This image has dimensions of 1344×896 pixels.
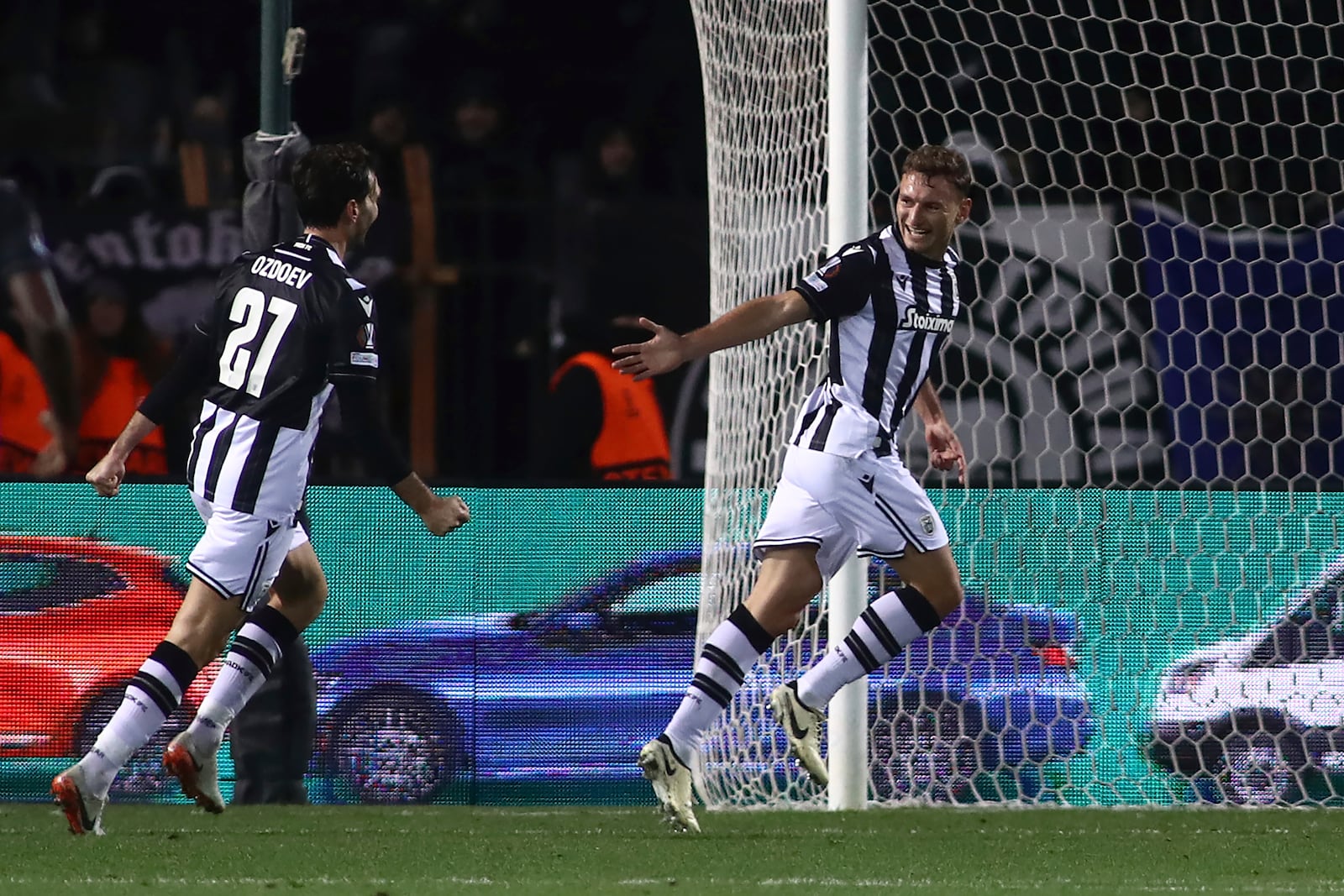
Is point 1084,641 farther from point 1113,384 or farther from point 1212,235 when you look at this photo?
point 1212,235

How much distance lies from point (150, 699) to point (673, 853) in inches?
53.3

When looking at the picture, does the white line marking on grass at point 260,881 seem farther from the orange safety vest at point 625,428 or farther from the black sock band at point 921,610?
the orange safety vest at point 625,428

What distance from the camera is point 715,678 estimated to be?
538cm

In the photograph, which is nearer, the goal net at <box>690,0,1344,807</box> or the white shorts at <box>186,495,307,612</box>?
the white shorts at <box>186,495,307,612</box>

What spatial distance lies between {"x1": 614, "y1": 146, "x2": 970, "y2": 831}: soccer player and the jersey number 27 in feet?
4.14

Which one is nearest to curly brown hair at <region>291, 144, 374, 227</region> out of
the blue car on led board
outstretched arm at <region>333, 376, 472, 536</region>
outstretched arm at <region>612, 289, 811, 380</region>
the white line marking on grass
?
outstretched arm at <region>333, 376, 472, 536</region>

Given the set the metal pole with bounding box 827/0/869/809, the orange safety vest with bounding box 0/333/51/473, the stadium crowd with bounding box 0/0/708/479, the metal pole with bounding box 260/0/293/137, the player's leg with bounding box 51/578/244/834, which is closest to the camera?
the player's leg with bounding box 51/578/244/834

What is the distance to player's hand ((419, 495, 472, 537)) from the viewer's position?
17.2ft

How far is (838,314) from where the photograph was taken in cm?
543

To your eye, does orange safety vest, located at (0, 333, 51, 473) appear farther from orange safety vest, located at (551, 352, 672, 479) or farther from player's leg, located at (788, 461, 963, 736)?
player's leg, located at (788, 461, 963, 736)

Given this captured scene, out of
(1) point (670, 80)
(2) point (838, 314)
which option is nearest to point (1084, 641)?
A: (2) point (838, 314)

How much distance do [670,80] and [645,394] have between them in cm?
181

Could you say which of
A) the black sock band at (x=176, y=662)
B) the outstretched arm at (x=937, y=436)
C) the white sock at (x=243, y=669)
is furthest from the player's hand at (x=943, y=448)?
the black sock band at (x=176, y=662)

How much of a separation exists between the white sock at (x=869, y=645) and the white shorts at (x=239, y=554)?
1.45m
